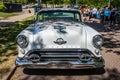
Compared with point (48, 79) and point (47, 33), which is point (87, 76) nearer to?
point (48, 79)

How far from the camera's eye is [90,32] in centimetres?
685

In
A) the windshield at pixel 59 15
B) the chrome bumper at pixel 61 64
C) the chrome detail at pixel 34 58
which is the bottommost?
the chrome bumper at pixel 61 64

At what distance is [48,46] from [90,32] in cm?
112

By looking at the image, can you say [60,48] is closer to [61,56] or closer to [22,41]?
[61,56]

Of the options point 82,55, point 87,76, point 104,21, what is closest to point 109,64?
point 87,76

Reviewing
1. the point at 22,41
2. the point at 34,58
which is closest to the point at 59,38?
the point at 34,58

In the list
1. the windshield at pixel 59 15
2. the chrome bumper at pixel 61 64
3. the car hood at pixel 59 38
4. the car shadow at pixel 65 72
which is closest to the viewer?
the chrome bumper at pixel 61 64

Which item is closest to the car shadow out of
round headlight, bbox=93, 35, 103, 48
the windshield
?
round headlight, bbox=93, 35, 103, 48

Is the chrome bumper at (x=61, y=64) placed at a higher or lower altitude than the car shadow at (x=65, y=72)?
higher

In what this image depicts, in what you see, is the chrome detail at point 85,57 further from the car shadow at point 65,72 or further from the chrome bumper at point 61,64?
the car shadow at point 65,72

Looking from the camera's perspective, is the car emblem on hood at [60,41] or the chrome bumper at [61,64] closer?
the chrome bumper at [61,64]

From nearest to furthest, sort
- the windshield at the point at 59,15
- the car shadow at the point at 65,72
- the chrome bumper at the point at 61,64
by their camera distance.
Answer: the chrome bumper at the point at 61,64 < the car shadow at the point at 65,72 < the windshield at the point at 59,15

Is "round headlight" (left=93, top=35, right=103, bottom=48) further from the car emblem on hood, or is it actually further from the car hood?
the car emblem on hood

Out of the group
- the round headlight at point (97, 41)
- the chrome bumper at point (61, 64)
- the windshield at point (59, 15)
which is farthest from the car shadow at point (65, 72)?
the windshield at point (59, 15)
